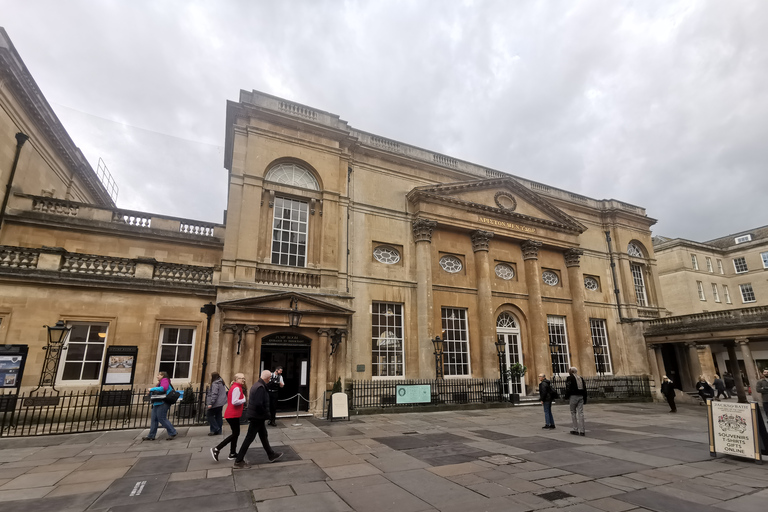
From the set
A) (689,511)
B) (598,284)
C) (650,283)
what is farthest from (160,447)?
(650,283)

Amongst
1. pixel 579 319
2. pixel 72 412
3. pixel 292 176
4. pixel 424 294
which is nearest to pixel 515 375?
pixel 424 294

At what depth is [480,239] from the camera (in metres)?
20.1

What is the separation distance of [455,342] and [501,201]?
8566mm

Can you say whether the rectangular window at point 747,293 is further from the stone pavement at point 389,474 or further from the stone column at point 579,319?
the stone pavement at point 389,474

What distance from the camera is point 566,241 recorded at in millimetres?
22906

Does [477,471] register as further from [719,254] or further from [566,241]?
[719,254]

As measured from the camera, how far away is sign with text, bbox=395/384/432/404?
1487cm

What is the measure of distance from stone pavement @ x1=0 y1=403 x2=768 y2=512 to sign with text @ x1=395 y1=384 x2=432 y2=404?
181 inches

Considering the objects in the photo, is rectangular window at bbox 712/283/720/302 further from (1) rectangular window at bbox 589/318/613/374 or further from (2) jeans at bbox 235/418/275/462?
(2) jeans at bbox 235/418/275/462

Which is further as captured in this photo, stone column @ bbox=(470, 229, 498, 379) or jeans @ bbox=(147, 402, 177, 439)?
stone column @ bbox=(470, 229, 498, 379)

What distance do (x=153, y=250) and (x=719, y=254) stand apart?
1874 inches

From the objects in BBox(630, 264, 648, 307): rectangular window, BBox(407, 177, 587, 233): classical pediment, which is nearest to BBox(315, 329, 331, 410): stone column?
BBox(407, 177, 587, 233): classical pediment

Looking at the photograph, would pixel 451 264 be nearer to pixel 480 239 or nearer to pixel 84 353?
pixel 480 239

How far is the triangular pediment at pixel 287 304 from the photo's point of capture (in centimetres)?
1344
